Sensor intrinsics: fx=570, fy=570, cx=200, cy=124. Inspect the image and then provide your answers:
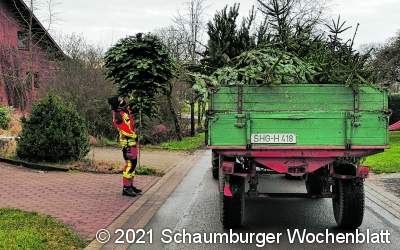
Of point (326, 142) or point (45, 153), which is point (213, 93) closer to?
point (326, 142)

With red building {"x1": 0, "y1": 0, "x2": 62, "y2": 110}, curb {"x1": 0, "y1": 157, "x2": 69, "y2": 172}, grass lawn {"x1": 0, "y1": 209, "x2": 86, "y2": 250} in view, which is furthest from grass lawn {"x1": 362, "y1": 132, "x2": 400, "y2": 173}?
red building {"x1": 0, "y1": 0, "x2": 62, "y2": 110}

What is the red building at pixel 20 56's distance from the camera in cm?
3064

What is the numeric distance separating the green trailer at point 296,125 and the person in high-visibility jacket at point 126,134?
3.31 m

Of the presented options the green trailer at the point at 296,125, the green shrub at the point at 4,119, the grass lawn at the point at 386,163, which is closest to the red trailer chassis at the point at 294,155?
the green trailer at the point at 296,125

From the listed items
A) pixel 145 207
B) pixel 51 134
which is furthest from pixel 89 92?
pixel 145 207

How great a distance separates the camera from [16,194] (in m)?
9.96

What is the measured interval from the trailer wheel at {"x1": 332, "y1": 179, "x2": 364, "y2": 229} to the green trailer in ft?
0.75

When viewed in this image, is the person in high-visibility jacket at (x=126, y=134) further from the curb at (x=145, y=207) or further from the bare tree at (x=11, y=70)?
the bare tree at (x=11, y=70)

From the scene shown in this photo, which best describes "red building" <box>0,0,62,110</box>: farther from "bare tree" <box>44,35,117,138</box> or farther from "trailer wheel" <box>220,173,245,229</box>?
"trailer wheel" <box>220,173,245,229</box>

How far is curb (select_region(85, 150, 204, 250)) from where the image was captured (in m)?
7.12

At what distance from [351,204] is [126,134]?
441 cm

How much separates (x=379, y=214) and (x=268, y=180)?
4.65 metres
